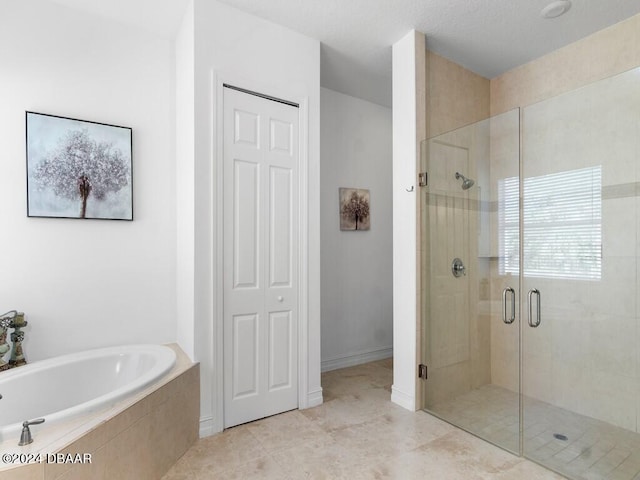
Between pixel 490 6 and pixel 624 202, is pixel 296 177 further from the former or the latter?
pixel 624 202

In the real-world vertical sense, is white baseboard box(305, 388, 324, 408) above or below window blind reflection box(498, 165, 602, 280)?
below

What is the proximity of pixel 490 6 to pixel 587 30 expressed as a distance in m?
0.88

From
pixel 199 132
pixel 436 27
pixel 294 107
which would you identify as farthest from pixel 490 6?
pixel 199 132

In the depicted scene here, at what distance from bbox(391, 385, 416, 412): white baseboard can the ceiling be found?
2.74 m

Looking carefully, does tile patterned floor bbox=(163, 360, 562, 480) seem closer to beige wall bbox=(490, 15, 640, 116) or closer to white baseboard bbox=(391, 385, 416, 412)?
white baseboard bbox=(391, 385, 416, 412)

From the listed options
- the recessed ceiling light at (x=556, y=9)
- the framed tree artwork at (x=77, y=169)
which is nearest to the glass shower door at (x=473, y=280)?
the recessed ceiling light at (x=556, y=9)

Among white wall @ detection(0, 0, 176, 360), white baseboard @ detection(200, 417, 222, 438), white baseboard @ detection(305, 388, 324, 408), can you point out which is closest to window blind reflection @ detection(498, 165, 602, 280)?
white baseboard @ detection(305, 388, 324, 408)

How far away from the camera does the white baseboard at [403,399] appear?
2.76m

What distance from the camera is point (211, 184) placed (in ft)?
7.88

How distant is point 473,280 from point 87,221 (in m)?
2.69

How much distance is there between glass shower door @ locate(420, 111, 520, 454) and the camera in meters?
2.36

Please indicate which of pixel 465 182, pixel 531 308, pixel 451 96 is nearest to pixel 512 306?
pixel 531 308

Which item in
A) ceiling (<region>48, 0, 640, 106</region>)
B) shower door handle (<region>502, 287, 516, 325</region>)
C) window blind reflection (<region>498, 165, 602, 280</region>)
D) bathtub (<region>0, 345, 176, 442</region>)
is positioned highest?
ceiling (<region>48, 0, 640, 106</region>)

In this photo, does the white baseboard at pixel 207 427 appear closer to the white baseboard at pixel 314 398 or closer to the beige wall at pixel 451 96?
the white baseboard at pixel 314 398
